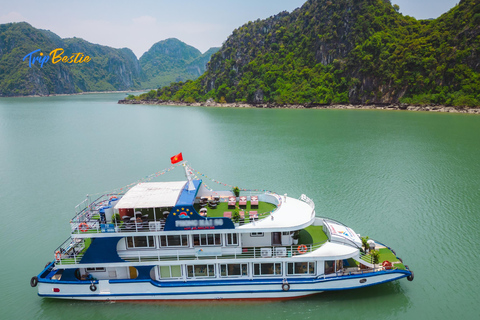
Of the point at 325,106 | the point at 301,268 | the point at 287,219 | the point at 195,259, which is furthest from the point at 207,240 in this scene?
the point at 325,106

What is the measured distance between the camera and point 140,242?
13188 mm

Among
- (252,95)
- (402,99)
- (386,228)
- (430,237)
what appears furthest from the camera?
(252,95)

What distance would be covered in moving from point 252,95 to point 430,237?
348 feet

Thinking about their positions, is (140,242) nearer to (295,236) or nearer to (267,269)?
(267,269)

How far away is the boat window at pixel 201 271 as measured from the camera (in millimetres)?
13023

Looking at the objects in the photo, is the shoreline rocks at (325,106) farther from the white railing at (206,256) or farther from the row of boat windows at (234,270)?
the white railing at (206,256)

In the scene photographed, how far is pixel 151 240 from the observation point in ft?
43.1

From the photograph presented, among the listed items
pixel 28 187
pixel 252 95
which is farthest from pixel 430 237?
pixel 252 95

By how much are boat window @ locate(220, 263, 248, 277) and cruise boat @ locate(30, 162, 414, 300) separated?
43 mm

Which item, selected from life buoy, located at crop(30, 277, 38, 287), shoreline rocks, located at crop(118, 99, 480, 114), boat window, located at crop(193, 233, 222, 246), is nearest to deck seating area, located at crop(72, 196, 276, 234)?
boat window, located at crop(193, 233, 222, 246)

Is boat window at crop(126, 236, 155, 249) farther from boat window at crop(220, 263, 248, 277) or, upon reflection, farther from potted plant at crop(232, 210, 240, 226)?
potted plant at crop(232, 210, 240, 226)

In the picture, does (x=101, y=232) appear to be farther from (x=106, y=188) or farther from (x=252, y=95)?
(x=252, y=95)

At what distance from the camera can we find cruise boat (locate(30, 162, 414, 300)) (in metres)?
12.7

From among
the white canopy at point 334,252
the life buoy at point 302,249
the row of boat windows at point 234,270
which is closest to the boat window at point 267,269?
the row of boat windows at point 234,270
